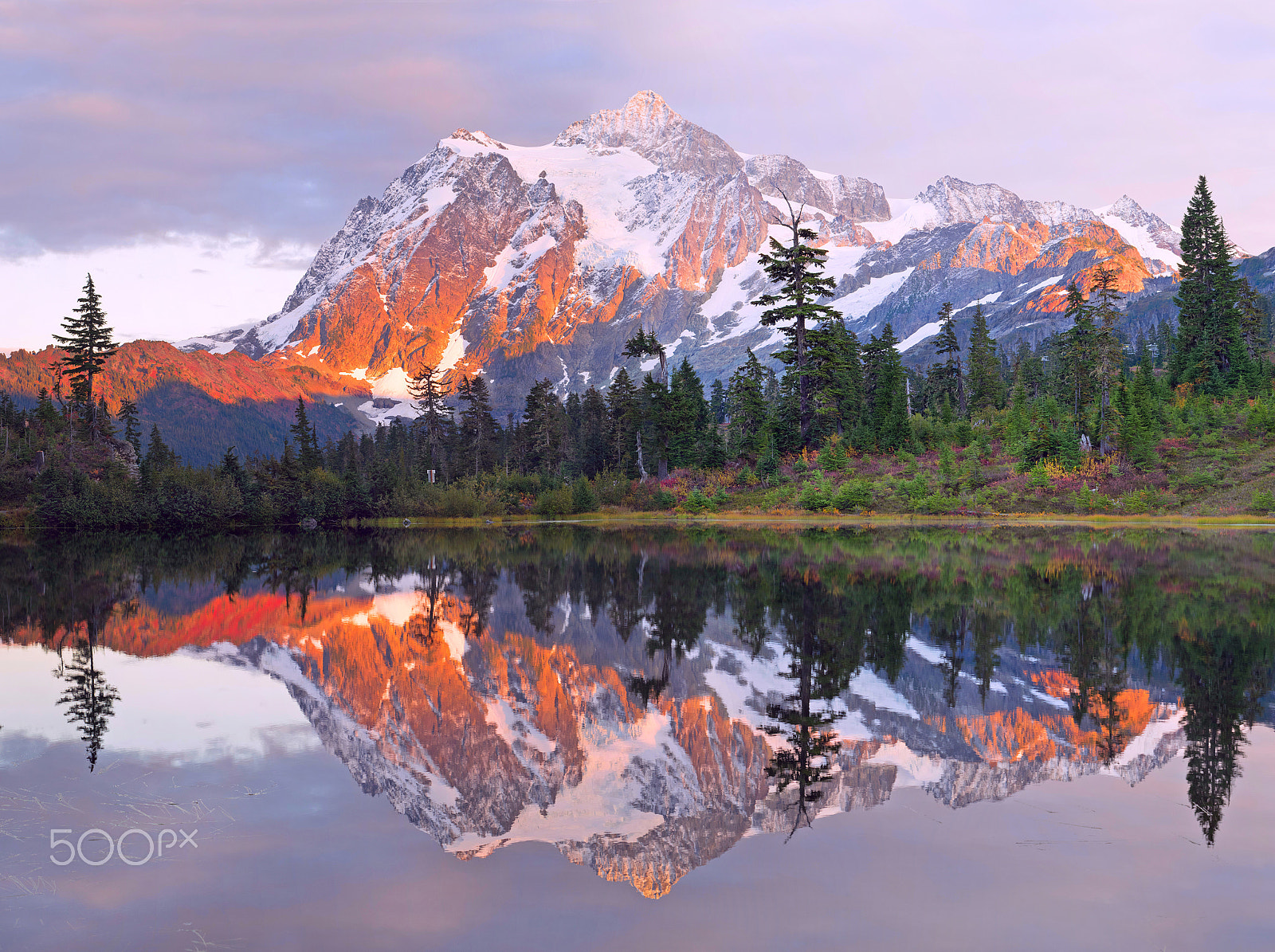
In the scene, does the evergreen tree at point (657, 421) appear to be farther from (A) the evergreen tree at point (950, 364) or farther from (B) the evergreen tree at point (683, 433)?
(A) the evergreen tree at point (950, 364)

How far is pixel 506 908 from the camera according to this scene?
577 cm

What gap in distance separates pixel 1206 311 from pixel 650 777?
220ft

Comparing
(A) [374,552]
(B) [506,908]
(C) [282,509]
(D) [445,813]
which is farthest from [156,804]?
(C) [282,509]

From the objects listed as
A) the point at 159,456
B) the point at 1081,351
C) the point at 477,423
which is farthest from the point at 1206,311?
the point at 159,456

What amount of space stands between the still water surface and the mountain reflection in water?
6cm

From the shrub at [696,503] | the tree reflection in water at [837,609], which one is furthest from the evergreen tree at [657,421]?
the tree reflection in water at [837,609]

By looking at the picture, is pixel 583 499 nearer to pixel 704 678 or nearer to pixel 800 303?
pixel 800 303

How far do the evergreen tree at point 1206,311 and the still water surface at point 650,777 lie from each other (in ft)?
166

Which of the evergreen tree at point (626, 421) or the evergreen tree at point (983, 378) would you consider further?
the evergreen tree at point (983, 378)

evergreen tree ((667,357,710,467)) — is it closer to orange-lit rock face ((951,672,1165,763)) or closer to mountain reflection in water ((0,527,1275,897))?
mountain reflection in water ((0,527,1275,897))

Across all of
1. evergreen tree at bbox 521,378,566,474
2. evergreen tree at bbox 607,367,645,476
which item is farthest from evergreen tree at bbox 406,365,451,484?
evergreen tree at bbox 607,367,645,476

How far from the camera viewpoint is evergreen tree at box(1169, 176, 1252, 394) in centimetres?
5928

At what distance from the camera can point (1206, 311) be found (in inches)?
2429

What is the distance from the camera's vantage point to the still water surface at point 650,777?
5.57 metres
